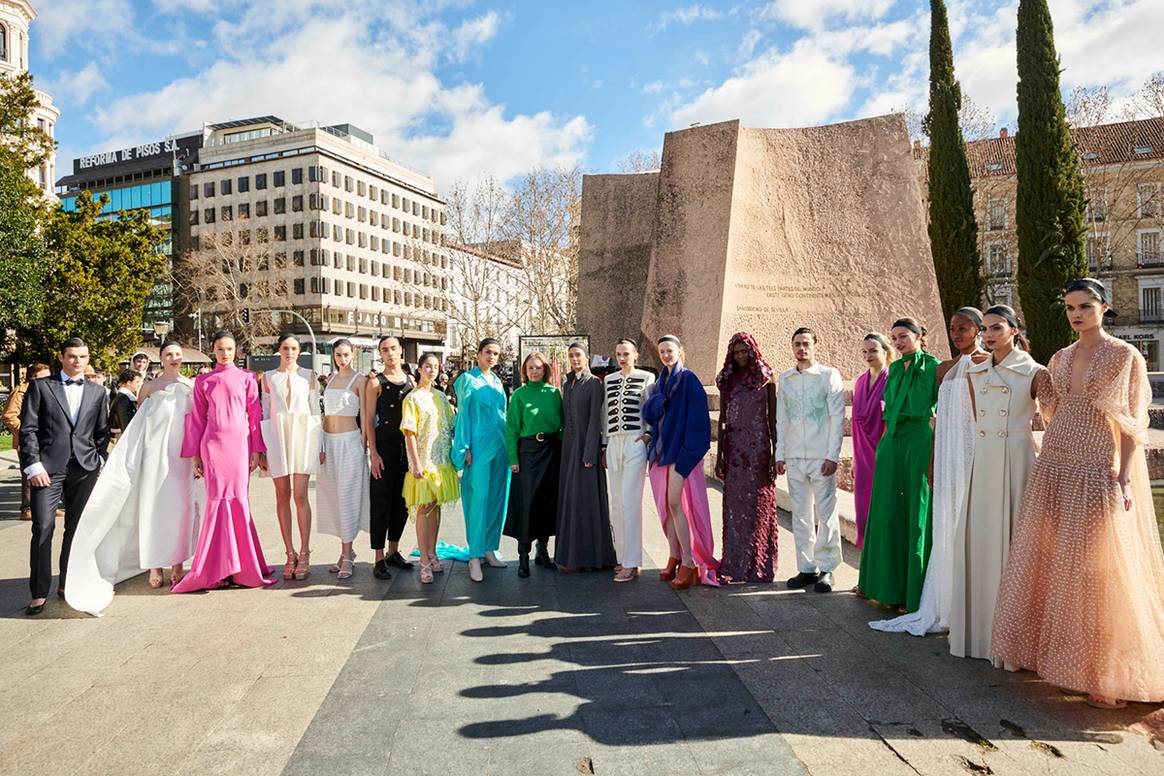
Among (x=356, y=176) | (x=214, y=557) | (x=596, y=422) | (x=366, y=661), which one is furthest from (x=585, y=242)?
(x=356, y=176)

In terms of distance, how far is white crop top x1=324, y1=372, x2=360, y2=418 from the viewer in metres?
6.56

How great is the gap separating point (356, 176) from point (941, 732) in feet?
243

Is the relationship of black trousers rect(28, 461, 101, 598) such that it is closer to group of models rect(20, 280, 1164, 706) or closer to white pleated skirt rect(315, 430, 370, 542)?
group of models rect(20, 280, 1164, 706)

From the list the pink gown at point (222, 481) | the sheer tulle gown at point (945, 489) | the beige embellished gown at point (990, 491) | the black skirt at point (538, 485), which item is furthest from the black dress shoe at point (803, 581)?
the pink gown at point (222, 481)

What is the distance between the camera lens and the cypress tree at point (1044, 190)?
24297mm

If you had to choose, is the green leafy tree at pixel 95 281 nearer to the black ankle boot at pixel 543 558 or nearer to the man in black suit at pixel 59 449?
the man in black suit at pixel 59 449

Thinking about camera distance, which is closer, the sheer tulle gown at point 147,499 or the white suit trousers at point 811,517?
the sheer tulle gown at point 147,499

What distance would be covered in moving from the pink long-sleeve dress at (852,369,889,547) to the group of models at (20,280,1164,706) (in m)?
0.02

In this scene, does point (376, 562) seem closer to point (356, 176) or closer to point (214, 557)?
point (214, 557)

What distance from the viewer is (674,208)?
13211 millimetres

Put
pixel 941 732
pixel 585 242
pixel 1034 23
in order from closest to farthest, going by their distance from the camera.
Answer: pixel 941 732 < pixel 585 242 < pixel 1034 23

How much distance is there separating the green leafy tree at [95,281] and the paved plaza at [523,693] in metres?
21.4

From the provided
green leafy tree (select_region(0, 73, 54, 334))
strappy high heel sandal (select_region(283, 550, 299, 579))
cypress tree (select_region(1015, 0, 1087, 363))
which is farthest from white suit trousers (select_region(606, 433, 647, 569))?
cypress tree (select_region(1015, 0, 1087, 363))

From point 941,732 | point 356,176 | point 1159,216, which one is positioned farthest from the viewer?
point 356,176
